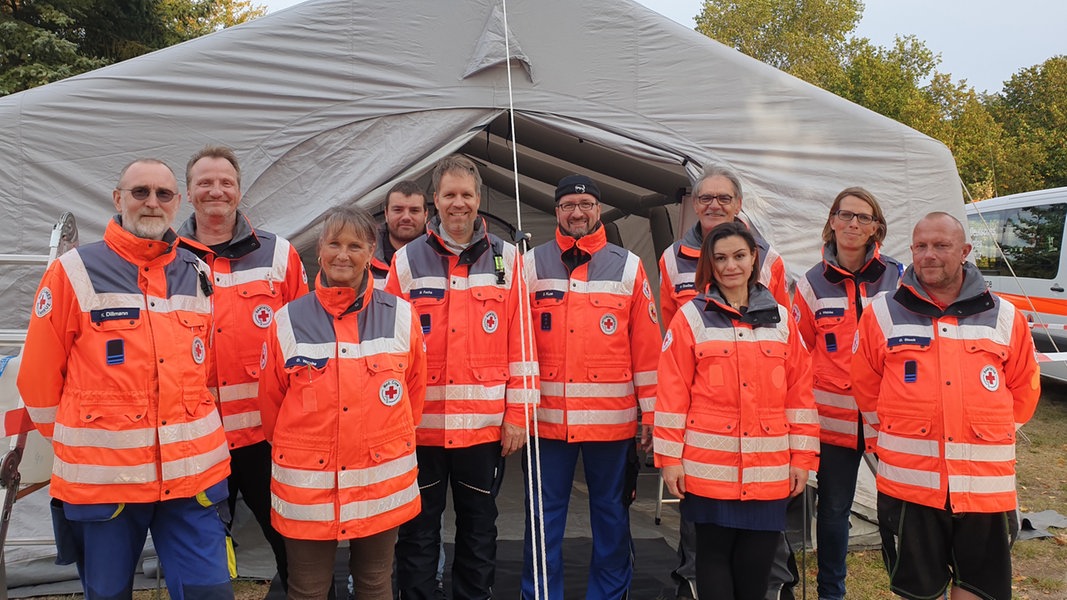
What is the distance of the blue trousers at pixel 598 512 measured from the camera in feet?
8.72

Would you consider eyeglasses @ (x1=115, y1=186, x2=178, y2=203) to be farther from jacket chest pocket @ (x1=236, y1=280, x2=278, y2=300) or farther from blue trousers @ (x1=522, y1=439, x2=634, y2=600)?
blue trousers @ (x1=522, y1=439, x2=634, y2=600)

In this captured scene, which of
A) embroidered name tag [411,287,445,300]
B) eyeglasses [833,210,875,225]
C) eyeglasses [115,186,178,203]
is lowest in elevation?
embroidered name tag [411,287,445,300]

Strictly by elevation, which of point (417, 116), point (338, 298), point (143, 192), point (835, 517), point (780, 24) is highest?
point (780, 24)

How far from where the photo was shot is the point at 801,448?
2322 mm

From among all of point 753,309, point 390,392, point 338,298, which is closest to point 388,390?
point 390,392

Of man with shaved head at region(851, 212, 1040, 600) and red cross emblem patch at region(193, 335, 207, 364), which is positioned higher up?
red cross emblem patch at region(193, 335, 207, 364)

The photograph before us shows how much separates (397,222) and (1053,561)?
3.82 m

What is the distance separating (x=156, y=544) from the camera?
6.72 feet

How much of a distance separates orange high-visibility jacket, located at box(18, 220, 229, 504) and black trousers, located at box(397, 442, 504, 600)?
84 centimetres

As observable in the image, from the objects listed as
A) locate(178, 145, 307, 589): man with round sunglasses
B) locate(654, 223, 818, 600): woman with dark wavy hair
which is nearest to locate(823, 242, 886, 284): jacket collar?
locate(654, 223, 818, 600): woman with dark wavy hair

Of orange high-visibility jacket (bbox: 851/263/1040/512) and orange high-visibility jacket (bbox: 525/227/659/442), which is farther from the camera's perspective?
orange high-visibility jacket (bbox: 525/227/659/442)

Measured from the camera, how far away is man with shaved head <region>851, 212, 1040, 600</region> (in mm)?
2213

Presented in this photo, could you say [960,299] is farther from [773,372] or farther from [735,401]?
[735,401]

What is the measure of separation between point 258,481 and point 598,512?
1283 mm
